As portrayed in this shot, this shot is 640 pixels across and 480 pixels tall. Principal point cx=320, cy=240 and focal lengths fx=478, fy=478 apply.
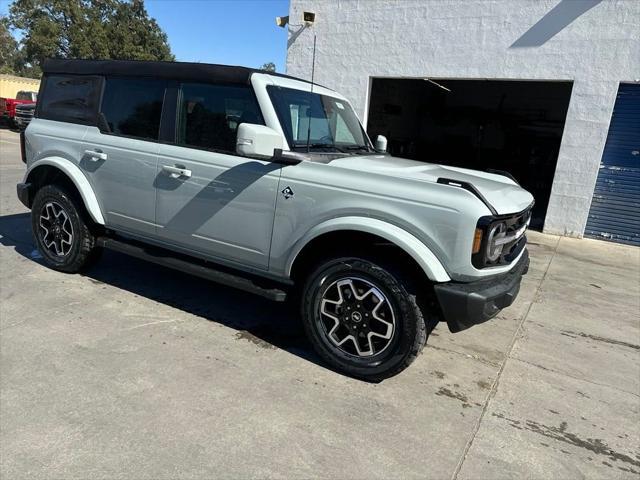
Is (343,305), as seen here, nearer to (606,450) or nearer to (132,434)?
(132,434)

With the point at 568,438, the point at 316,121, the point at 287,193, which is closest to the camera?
the point at 568,438

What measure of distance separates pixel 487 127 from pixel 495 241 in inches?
693

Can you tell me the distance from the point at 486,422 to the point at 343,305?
3.73 ft

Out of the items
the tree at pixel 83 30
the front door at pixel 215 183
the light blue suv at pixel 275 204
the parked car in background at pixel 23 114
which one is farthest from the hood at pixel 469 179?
the tree at pixel 83 30

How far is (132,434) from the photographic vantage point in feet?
8.25

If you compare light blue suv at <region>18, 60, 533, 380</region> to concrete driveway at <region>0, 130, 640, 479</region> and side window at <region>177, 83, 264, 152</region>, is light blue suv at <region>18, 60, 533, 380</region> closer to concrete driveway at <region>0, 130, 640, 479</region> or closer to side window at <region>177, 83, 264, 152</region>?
side window at <region>177, 83, 264, 152</region>

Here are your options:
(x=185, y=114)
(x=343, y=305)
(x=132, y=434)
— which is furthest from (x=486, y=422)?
(x=185, y=114)

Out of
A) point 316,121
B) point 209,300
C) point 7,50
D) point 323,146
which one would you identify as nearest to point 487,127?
point 316,121

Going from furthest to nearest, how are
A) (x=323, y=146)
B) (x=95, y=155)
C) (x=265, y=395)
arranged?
1. (x=95, y=155)
2. (x=323, y=146)
3. (x=265, y=395)

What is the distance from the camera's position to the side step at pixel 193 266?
3508 millimetres

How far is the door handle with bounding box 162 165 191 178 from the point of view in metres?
3.72

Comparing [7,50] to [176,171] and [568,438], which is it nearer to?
[176,171]

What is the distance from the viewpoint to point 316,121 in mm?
3932

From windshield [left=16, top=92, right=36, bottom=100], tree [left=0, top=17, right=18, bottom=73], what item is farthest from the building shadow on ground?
tree [left=0, top=17, right=18, bottom=73]
